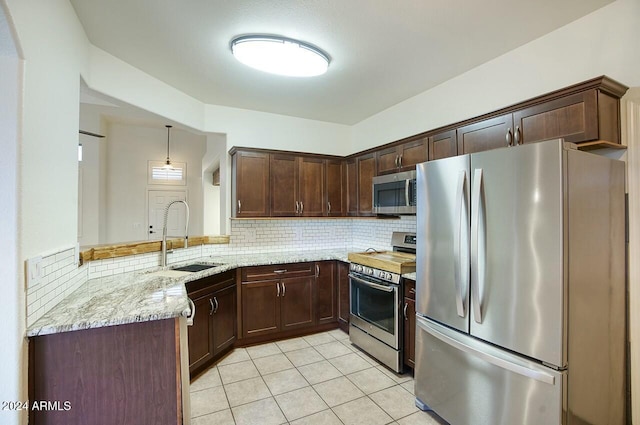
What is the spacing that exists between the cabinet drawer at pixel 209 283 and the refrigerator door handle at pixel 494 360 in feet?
6.00

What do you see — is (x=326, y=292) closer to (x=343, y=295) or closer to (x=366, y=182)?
(x=343, y=295)

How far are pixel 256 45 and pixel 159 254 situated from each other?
6.71ft

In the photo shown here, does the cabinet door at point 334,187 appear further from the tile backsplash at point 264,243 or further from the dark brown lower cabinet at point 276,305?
the dark brown lower cabinet at point 276,305

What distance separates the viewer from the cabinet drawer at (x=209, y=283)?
98.3 inches

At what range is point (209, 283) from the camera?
274 cm

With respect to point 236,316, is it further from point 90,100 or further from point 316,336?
point 90,100

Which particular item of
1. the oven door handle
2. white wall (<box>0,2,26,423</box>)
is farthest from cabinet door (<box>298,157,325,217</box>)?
white wall (<box>0,2,26,423</box>)

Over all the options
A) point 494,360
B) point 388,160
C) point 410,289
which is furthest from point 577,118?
point 388,160

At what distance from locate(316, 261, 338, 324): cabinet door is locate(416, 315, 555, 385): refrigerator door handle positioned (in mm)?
1589

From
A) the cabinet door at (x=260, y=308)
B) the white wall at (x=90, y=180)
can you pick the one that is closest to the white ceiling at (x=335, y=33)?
the cabinet door at (x=260, y=308)

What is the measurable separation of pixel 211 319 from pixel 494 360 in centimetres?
223

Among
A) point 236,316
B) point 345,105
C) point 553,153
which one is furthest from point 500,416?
point 345,105

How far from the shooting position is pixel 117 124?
583 centimetres

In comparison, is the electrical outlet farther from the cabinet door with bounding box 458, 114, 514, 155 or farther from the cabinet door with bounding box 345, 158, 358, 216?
the cabinet door with bounding box 345, 158, 358, 216
